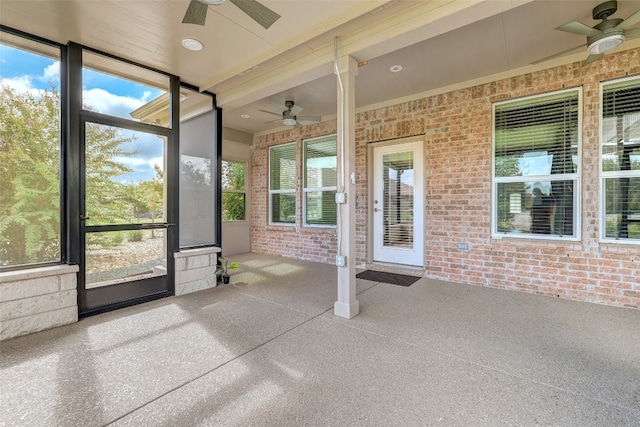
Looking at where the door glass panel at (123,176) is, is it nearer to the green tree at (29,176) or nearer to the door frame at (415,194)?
the green tree at (29,176)

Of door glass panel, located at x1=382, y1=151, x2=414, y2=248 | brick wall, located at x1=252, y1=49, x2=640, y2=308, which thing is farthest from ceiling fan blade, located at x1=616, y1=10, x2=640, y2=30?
door glass panel, located at x1=382, y1=151, x2=414, y2=248

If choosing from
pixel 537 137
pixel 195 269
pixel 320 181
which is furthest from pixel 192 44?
pixel 537 137

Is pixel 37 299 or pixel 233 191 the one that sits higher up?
pixel 233 191

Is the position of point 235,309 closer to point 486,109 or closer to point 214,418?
point 214,418

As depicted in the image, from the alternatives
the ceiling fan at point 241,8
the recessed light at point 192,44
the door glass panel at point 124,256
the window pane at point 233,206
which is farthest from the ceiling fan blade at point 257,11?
the window pane at point 233,206

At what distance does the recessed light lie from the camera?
283 cm

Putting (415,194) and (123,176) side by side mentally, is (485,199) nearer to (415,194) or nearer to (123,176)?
(415,194)

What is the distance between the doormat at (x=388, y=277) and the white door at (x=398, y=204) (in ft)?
1.21

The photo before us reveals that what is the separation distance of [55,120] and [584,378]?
16.4ft

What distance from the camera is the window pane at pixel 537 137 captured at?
3449 mm

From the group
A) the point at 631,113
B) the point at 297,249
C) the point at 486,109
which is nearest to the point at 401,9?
the point at 486,109

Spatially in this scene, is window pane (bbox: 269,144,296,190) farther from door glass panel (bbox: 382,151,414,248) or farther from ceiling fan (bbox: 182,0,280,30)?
ceiling fan (bbox: 182,0,280,30)

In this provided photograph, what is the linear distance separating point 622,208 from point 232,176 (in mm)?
6462

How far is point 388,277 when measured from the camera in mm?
4449
